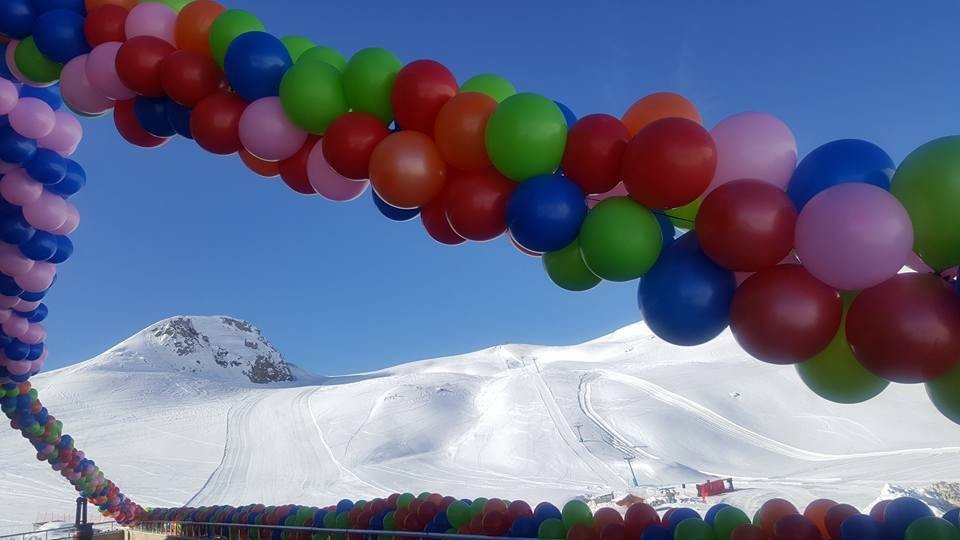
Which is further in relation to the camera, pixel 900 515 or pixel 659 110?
pixel 900 515

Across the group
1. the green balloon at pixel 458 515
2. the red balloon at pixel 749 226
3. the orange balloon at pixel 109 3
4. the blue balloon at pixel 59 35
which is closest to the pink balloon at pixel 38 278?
the blue balloon at pixel 59 35

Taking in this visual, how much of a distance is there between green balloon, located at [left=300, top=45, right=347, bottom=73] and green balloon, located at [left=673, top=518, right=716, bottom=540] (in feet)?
8.62

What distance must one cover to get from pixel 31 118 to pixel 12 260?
1431 millimetres

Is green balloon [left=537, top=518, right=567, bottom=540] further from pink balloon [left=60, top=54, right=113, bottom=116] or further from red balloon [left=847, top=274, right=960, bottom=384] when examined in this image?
pink balloon [left=60, top=54, right=113, bottom=116]

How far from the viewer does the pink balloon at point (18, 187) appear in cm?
484

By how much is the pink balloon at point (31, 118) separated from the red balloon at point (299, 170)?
229 cm

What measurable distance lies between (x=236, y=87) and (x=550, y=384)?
26.5 meters

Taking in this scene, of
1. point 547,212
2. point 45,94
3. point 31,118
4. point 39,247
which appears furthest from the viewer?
point 39,247

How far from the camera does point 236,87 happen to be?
10.1 feet

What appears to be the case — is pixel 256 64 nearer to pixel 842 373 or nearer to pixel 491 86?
pixel 491 86

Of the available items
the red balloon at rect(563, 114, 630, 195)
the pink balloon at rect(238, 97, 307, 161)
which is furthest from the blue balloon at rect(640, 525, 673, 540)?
the pink balloon at rect(238, 97, 307, 161)

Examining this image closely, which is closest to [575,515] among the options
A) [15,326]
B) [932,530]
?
[932,530]

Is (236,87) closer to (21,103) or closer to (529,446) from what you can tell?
(21,103)

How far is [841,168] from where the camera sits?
6.65ft
